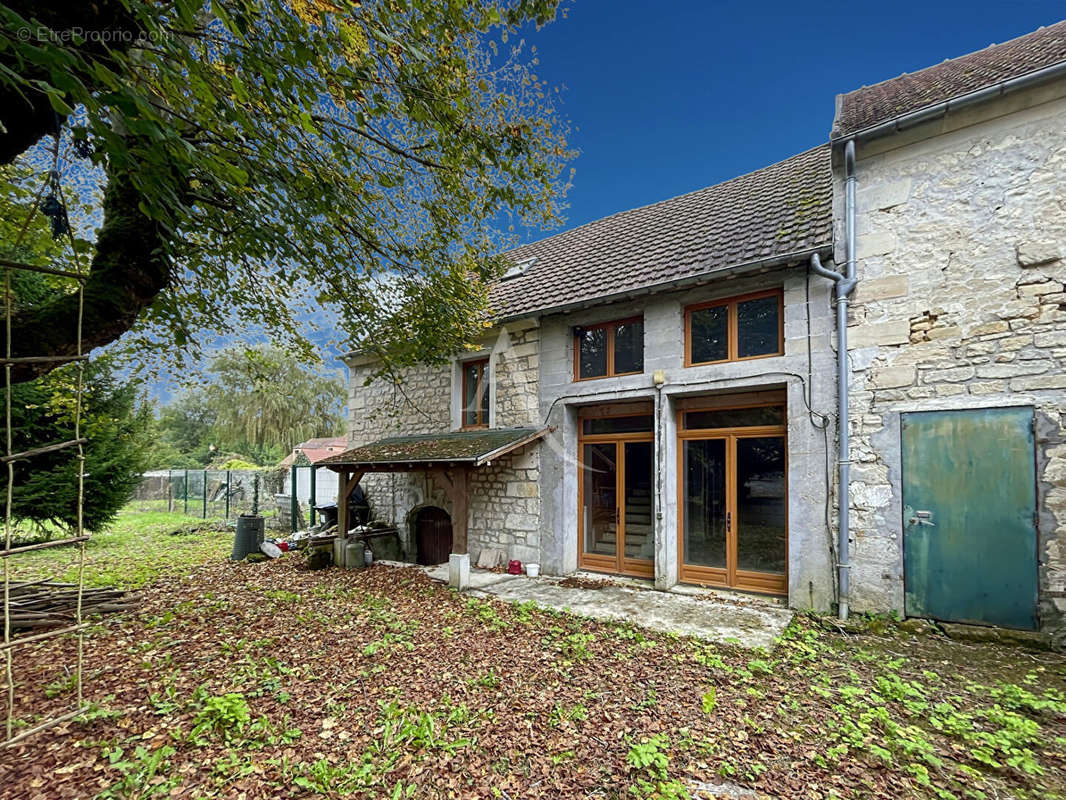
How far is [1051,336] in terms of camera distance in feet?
15.5

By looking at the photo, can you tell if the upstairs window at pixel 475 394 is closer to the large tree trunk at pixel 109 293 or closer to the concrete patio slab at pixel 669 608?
the concrete patio slab at pixel 669 608

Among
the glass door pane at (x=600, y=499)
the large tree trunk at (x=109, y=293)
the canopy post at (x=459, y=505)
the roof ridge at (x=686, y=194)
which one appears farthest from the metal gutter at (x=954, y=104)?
the large tree trunk at (x=109, y=293)

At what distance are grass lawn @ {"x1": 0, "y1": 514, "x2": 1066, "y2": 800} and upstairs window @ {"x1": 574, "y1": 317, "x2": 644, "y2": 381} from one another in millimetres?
3774

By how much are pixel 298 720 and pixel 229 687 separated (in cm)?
84

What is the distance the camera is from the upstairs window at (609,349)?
746cm

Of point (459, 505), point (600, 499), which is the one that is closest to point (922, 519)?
point (600, 499)

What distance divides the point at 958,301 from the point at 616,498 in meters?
4.87

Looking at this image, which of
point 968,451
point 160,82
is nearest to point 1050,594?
point 968,451

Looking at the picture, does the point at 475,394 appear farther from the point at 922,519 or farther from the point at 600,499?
the point at 922,519

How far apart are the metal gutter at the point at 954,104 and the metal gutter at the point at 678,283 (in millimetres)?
1300

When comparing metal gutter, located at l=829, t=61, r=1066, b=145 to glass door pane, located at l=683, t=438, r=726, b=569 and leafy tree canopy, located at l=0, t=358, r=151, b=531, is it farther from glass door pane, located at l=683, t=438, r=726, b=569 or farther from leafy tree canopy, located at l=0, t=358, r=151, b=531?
leafy tree canopy, located at l=0, t=358, r=151, b=531

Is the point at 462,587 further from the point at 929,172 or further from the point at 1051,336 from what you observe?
the point at 929,172

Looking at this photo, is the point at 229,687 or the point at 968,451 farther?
the point at 968,451

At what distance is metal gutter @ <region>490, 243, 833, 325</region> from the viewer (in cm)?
575
